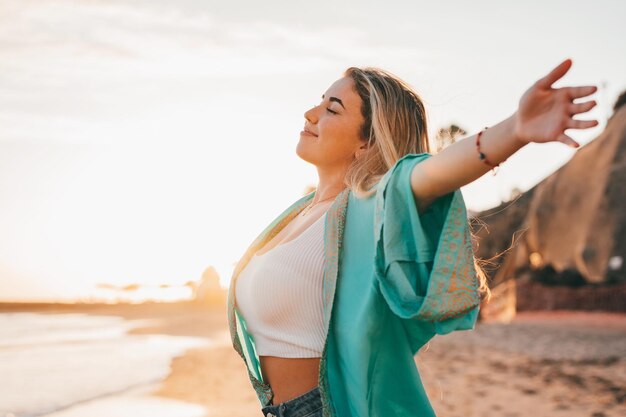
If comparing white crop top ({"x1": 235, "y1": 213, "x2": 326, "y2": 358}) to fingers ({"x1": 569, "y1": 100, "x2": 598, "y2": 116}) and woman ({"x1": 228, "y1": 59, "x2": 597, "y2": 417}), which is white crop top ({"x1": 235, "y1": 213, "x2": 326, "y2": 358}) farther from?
fingers ({"x1": 569, "y1": 100, "x2": 598, "y2": 116})

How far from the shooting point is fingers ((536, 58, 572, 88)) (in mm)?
1533

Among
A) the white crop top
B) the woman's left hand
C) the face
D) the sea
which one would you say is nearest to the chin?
the face

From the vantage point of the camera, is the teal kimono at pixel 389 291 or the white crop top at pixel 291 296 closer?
the teal kimono at pixel 389 291

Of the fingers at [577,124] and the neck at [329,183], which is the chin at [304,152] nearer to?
the neck at [329,183]

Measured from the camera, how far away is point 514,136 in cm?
161

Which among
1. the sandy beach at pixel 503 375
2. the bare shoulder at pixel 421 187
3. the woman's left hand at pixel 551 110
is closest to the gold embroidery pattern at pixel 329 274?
the bare shoulder at pixel 421 187

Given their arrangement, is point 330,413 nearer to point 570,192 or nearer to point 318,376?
point 318,376

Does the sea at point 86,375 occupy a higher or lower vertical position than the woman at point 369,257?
lower

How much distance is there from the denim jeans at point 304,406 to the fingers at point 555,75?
1.16 m

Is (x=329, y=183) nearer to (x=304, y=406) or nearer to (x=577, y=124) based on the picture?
(x=304, y=406)

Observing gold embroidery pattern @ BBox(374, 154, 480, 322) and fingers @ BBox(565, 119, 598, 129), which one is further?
gold embroidery pattern @ BBox(374, 154, 480, 322)

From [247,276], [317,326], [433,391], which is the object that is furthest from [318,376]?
[433,391]

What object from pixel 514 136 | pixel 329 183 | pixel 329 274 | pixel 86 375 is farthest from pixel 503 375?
pixel 514 136

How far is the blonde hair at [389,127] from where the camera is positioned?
7.78 feet
